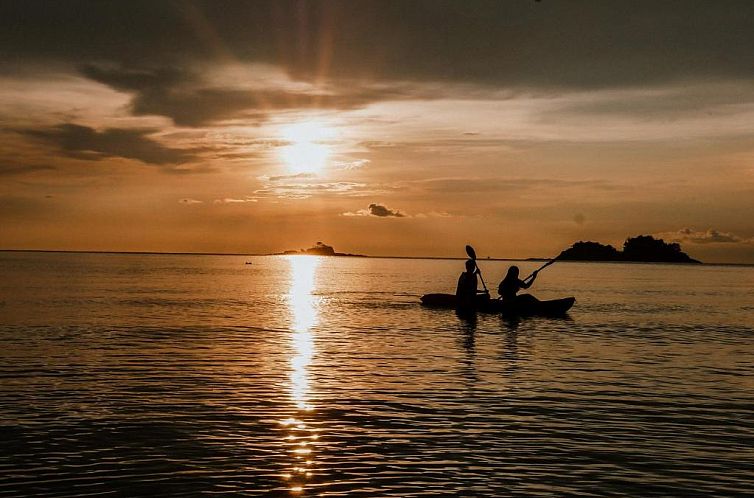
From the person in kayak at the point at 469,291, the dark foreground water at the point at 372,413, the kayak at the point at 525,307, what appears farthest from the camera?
the person in kayak at the point at 469,291

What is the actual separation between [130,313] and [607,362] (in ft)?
106

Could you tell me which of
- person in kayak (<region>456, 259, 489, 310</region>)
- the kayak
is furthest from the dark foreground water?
person in kayak (<region>456, 259, 489, 310</region>)

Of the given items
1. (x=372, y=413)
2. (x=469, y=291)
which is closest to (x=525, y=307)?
(x=469, y=291)

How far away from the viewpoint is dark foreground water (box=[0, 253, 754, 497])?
1379cm

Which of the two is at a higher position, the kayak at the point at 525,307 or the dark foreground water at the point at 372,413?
the kayak at the point at 525,307

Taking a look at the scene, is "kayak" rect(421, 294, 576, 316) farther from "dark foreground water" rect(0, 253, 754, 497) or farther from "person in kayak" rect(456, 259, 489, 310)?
"dark foreground water" rect(0, 253, 754, 497)

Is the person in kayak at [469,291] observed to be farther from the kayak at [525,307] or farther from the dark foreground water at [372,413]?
the dark foreground water at [372,413]

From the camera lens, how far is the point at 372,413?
63.5ft

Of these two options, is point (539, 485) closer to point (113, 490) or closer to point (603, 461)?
point (603, 461)

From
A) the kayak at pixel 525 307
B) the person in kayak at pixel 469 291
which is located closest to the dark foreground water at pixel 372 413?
the kayak at pixel 525 307

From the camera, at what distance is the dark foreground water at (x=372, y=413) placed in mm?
13789

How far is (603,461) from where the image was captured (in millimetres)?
15172

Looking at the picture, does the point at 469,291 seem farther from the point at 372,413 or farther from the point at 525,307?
the point at 372,413

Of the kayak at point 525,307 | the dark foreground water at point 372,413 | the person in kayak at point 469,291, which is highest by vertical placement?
the person in kayak at point 469,291
